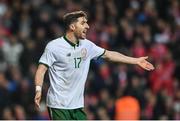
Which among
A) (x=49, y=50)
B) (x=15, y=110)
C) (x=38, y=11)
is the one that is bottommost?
(x=15, y=110)

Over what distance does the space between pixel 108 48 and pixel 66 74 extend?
7925 millimetres

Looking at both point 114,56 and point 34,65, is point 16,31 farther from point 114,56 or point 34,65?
point 114,56

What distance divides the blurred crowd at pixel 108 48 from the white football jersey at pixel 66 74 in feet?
16.0

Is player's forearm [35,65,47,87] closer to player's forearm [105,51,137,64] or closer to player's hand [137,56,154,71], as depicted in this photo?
player's forearm [105,51,137,64]

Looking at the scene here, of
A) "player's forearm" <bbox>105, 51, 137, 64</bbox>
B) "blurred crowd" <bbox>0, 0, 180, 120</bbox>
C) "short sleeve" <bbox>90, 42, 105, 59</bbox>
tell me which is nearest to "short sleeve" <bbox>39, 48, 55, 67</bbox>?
"short sleeve" <bbox>90, 42, 105, 59</bbox>

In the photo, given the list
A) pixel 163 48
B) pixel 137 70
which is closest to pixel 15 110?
pixel 137 70

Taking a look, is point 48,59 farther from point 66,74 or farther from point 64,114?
point 64,114

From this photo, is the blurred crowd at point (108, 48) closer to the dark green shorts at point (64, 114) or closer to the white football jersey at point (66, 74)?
the dark green shorts at point (64, 114)

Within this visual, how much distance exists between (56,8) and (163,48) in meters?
3.20

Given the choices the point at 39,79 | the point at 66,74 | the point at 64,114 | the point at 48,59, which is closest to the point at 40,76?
the point at 39,79

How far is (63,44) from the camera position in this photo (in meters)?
9.49

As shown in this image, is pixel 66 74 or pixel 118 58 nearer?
pixel 66 74

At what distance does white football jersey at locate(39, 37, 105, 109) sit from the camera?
31.1ft

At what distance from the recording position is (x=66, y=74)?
9.51m
